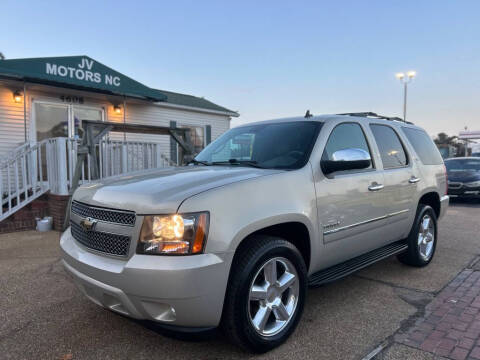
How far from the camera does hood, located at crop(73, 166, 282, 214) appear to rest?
2.20m

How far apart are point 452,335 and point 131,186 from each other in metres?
2.79

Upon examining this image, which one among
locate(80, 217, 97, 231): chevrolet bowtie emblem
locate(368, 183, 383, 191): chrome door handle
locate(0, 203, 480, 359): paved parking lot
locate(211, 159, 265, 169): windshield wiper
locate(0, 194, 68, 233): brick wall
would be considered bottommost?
locate(0, 203, 480, 359): paved parking lot

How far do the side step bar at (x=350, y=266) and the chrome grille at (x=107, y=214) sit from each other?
5.15 feet

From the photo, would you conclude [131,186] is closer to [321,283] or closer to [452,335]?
[321,283]

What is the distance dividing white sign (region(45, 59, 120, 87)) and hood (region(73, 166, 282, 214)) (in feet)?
21.7

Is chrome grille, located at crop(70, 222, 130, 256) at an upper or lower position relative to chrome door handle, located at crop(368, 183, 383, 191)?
lower

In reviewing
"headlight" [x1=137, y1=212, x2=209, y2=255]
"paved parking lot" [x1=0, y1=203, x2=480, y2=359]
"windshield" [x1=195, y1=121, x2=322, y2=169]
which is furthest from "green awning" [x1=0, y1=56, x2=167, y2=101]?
"headlight" [x1=137, y1=212, x2=209, y2=255]

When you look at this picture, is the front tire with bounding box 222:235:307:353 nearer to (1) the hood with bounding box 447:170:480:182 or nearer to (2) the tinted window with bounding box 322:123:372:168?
(2) the tinted window with bounding box 322:123:372:168

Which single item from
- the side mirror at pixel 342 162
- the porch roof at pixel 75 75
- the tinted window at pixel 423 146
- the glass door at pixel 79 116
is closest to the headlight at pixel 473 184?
the tinted window at pixel 423 146

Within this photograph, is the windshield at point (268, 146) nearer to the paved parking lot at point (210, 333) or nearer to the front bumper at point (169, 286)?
the front bumper at point (169, 286)

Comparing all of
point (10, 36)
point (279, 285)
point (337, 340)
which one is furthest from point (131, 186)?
point (10, 36)

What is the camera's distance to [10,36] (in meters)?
12.4

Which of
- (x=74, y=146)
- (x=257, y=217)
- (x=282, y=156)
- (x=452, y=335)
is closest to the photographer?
(x=257, y=217)

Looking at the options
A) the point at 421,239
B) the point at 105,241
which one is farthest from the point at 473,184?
the point at 105,241
